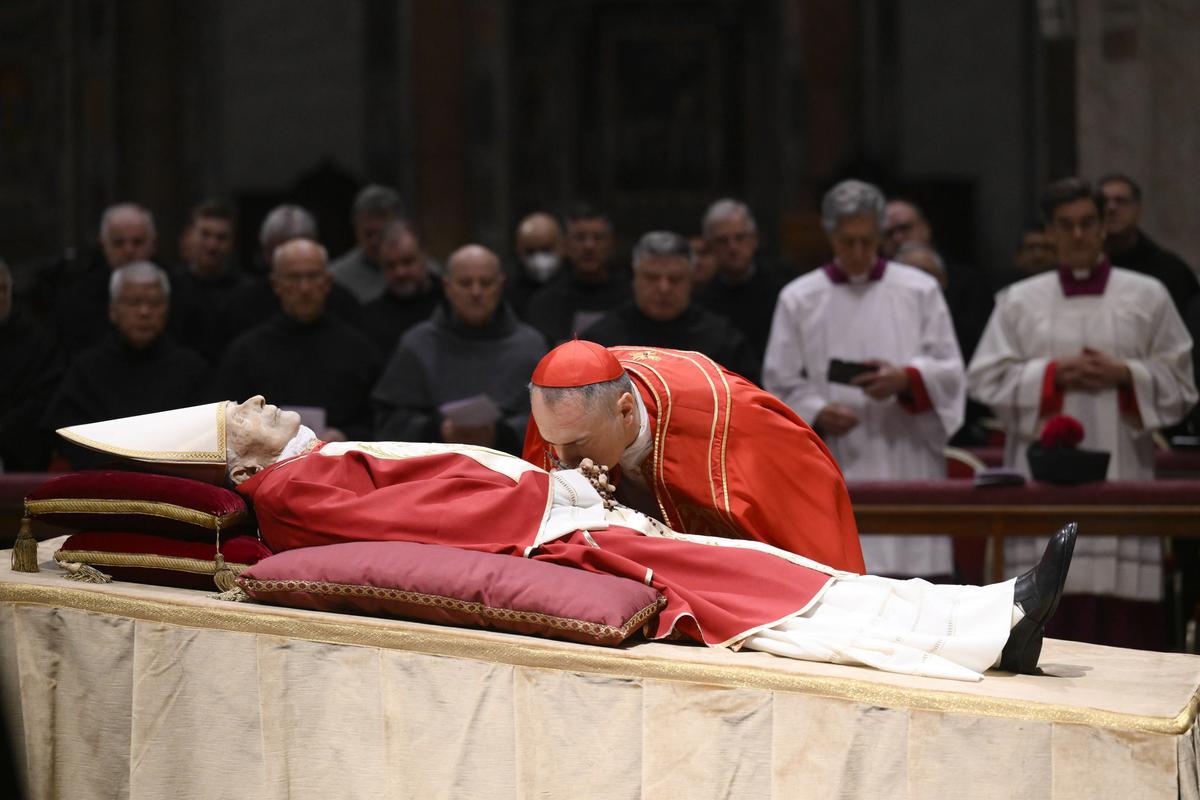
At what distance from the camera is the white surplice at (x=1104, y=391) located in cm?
568

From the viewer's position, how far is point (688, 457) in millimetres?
3934

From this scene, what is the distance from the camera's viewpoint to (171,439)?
382 centimetres

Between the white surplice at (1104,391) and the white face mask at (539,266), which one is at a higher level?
the white face mask at (539,266)

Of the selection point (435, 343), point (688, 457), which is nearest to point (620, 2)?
point (435, 343)

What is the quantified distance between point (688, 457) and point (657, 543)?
410 millimetres

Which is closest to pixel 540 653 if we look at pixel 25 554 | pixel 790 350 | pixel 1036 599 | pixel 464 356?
pixel 1036 599

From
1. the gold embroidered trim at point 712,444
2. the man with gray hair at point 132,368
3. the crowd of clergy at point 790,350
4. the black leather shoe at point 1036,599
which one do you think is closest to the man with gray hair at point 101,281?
the crowd of clergy at point 790,350

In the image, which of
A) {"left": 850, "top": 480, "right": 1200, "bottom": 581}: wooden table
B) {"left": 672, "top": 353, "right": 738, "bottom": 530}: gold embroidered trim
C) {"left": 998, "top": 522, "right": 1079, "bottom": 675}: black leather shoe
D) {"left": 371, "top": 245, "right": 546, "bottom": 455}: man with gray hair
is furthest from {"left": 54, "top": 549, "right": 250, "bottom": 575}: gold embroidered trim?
{"left": 850, "top": 480, "right": 1200, "bottom": 581}: wooden table

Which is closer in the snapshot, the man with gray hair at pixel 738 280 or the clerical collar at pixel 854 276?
the clerical collar at pixel 854 276

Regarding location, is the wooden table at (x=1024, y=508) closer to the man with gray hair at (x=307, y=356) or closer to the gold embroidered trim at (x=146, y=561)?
the man with gray hair at (x=307, y=356)

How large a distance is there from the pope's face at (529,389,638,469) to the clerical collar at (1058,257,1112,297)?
9.20 feet

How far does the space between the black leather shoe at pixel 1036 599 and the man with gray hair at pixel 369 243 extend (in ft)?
16.4

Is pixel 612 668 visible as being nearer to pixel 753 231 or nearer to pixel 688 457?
pixel 688 457

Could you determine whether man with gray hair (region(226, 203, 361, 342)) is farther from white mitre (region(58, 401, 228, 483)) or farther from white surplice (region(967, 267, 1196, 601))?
white mitre (region(58, 401, 228, 483))
